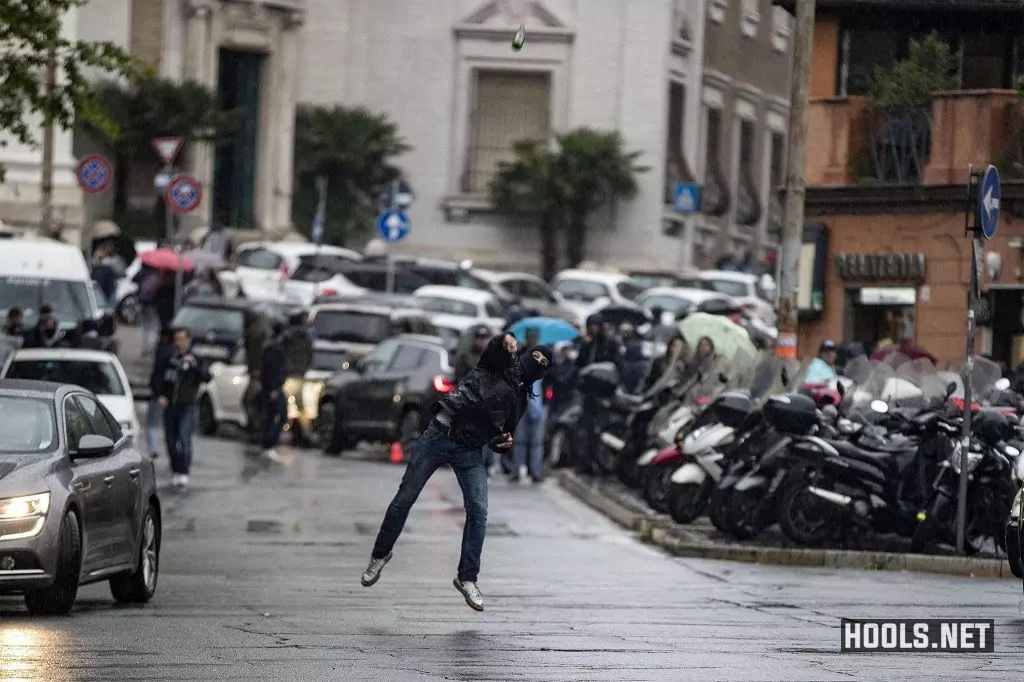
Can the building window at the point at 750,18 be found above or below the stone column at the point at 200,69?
above

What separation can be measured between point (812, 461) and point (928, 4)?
1317cm

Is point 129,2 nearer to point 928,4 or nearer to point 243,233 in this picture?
point 243,233

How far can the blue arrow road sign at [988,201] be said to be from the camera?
2050 cm

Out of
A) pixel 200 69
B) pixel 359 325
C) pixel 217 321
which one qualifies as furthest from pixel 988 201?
pixel 200 69

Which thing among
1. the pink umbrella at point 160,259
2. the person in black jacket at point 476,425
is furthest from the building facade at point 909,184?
the person in black jacket at point 476,425

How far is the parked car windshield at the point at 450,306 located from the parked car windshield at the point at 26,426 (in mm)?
30713

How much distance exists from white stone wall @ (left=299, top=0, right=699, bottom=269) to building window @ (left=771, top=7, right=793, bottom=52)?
7.65m

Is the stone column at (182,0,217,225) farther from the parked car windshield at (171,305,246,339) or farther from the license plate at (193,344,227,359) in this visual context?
the license plate at (193,344,227,359)

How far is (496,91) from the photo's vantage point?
63.3m

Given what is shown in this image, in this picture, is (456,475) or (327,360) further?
(327,360)

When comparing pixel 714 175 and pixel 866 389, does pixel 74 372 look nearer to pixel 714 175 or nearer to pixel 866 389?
pixel 866 389

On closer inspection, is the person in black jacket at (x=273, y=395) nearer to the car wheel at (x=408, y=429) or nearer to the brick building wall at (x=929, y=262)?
the car wheel at (x=408, y=429)

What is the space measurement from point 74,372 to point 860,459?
9.32 m

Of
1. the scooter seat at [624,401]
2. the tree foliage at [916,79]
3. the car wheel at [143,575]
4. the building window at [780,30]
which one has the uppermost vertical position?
the building window at [780,30]
